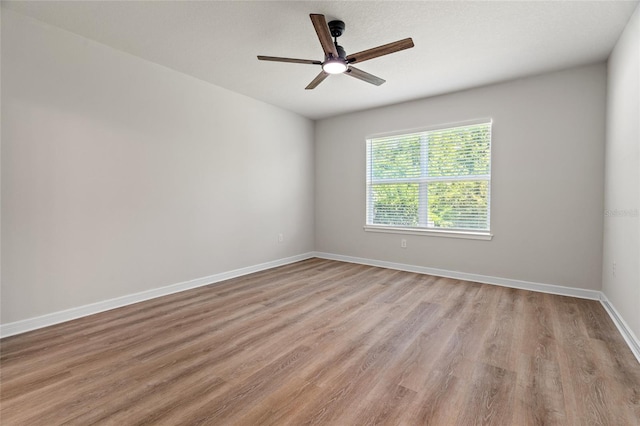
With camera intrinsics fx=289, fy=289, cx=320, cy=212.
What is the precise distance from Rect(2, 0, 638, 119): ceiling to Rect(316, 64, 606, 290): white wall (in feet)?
0.96

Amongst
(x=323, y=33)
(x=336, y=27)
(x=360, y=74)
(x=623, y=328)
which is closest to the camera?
(x=323, y=33)

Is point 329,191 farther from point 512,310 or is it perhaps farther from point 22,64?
point 22,64

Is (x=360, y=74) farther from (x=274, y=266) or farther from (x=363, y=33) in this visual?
(x=274, y=266)

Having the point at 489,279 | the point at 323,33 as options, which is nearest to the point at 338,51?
the point at 323,33

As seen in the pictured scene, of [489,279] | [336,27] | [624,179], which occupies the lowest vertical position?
[489,279]

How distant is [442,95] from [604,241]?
2.69 metres

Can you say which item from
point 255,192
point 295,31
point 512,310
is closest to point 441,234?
point 512,310

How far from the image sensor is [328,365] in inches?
78.4

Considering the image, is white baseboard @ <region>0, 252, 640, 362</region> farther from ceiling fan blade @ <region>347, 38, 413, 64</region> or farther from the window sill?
ceiling fan blade @ <region>347, 38, 413, 64</region>

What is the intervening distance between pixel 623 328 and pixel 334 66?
3333 millimetres

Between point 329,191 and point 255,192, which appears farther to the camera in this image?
point 329,191

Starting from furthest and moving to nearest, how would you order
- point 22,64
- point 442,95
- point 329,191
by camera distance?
point 329,191 → point 442,95 → point 22,64

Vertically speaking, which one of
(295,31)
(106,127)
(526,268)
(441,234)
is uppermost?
(295,31)

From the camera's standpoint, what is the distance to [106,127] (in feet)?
9.80
